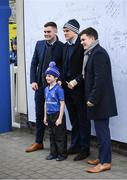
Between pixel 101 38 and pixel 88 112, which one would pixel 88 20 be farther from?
pixel 88 112

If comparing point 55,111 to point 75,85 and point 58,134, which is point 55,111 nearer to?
point 58,134

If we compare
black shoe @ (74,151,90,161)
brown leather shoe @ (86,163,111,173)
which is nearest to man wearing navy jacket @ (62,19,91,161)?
black shoe @ (74,151,90,161)

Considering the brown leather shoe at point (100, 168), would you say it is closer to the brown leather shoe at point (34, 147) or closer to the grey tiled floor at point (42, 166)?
the grey tiled floor at point (42, 166)

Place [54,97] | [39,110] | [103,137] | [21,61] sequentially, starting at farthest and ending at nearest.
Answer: [21,61] → [39,110] → [54,97] → [103,137]

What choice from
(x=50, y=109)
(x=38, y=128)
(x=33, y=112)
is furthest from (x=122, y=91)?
(x=33, y=112)

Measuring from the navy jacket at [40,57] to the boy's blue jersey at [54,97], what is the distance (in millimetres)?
492

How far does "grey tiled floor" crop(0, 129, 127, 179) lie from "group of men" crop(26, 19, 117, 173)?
0.15 m

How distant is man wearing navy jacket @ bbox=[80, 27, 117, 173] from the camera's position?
5.90 metres

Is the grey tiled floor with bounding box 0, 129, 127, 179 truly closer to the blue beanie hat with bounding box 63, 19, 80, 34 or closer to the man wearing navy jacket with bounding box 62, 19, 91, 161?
the man wearing navy jacket with bounding box 62, 19, 91, 161

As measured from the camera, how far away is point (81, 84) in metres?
6.58

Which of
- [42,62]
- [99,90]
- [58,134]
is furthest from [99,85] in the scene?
[42,62]

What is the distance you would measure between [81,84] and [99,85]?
0.74m

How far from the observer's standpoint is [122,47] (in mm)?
6488

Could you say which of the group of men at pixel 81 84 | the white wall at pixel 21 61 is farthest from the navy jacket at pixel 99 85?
the white wall at pixel 21 61
